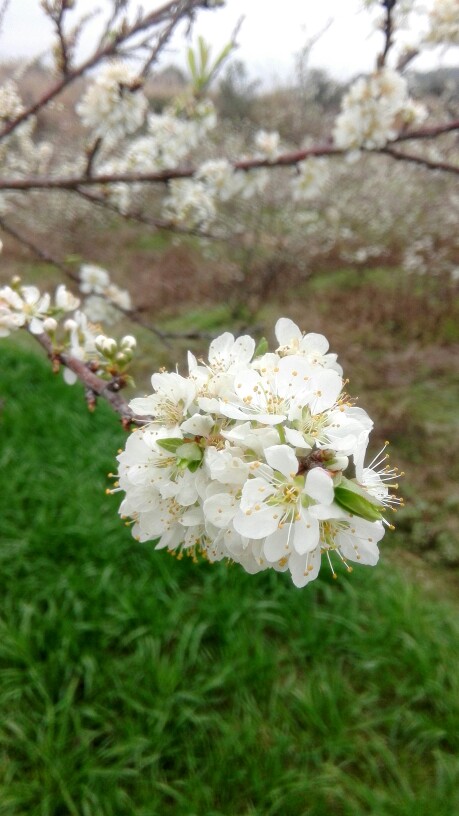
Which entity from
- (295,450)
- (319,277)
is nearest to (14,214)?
(319,277)

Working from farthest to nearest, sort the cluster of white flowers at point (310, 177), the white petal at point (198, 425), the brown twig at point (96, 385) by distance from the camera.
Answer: the cluster of white flowers at point (310, 177) → the brown twig at point (96, 385) → the white petal at point (198, 425)

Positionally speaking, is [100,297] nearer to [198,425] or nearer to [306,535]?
[198,425]

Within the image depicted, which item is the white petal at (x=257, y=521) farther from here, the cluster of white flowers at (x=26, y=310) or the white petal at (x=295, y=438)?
the cluster of white flowers at (x=26, y=310)

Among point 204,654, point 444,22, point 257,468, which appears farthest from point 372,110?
point 204,654

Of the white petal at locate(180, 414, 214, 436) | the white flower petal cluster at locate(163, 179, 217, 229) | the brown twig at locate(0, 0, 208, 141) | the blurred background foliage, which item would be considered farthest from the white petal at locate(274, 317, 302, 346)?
the white flower petal cluster at locate(163, 179, 217, 229)

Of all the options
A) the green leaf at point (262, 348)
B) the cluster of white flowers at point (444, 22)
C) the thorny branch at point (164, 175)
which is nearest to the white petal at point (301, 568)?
the green leaf at point (262, 348)
